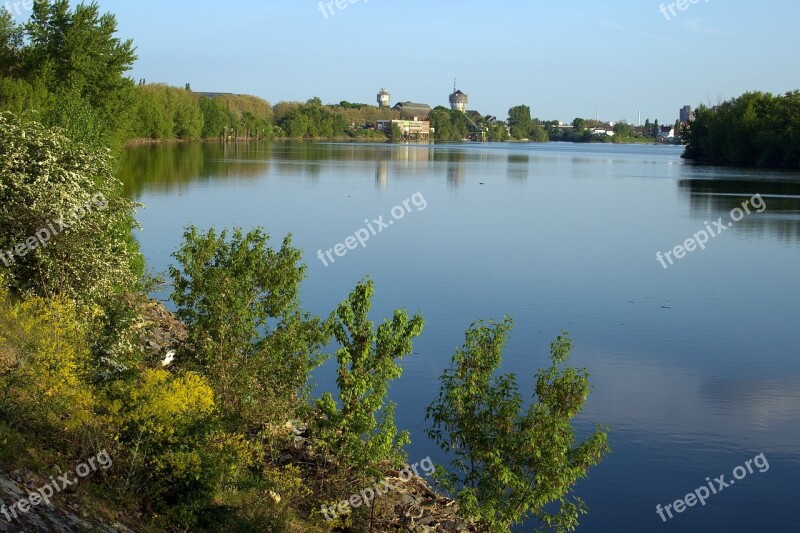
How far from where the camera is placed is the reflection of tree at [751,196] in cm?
4003

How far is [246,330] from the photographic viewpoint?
11.1 meters

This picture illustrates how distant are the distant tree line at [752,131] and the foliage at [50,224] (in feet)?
286

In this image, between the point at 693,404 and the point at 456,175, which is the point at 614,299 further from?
the point at 456,175

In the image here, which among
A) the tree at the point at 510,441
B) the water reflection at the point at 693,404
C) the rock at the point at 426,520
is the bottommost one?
the rock at the point at 426,520

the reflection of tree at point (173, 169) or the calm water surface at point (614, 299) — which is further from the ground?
the reflection of tree at point (173, 169)

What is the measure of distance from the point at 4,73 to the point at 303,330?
5207 centimetres

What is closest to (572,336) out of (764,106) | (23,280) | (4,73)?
(23,280)

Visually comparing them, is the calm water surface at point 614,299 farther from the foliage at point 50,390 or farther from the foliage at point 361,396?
the foliage at point 50,390

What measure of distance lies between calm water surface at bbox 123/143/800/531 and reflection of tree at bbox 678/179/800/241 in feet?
0.67

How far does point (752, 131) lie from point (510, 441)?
97.9 metres

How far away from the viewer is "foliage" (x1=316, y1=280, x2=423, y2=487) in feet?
33.6

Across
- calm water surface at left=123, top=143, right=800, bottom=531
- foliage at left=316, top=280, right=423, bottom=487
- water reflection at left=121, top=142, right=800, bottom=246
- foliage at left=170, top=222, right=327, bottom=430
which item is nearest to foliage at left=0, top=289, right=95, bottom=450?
foliage at left=170, top=222, right=327, bottom=430

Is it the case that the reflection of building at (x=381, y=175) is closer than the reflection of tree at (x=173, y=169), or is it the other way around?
the reflection of tree at (x=173, y=169)

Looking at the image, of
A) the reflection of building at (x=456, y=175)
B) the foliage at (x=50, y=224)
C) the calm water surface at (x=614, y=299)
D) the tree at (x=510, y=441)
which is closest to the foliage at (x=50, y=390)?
the foliage at (x=50, y=224)
